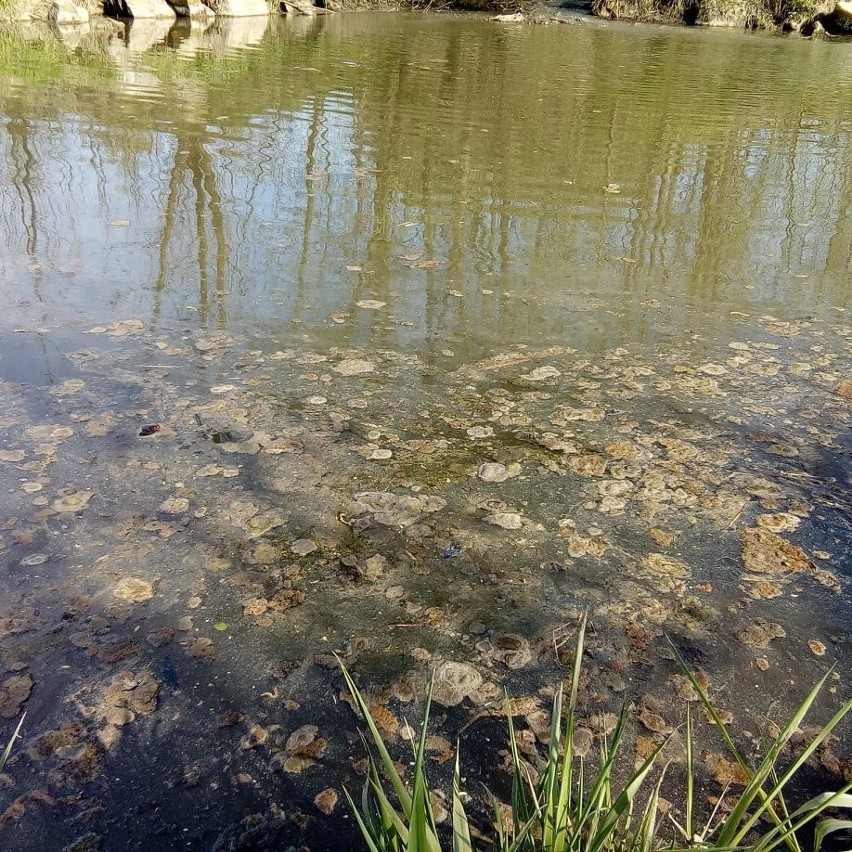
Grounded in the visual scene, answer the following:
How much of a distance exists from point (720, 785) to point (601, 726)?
0.22 metres

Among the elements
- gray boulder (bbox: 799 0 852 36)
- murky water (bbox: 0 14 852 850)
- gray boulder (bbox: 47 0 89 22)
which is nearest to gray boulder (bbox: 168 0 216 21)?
gray boulder (bbox: 47 0 89 22)

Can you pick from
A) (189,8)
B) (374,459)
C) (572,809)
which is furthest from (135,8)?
(572,809)

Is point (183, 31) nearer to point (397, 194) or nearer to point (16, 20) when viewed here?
point (16, 20)

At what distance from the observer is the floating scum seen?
1526mm

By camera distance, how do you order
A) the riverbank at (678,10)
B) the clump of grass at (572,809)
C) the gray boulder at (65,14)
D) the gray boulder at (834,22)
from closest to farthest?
the clump of grass at (572,809) < the gray boulder at (65,14) < the gray boulder at (834,22) < the riverbank at (678,10)

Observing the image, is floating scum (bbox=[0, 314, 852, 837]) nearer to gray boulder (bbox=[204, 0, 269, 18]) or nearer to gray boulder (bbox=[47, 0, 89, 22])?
gray boulder (bbox=[47, 0, 89, 22])

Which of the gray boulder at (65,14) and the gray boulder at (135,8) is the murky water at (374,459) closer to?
the gray boulder at (65,14)

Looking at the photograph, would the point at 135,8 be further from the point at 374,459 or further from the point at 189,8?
the point at 374,459

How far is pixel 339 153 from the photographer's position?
18.5 ft

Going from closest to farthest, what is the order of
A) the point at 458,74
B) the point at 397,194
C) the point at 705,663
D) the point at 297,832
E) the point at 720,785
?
the point at 297,832, the point at 720,785, the point at 705,663, the point at 397,194, the point at 458,74

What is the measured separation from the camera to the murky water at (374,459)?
4.99 ft

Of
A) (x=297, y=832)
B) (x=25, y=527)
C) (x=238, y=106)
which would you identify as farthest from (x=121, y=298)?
(x=238, y=106)

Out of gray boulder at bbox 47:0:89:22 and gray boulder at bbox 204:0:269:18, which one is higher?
gray boulder at bbox 204:0:269:18

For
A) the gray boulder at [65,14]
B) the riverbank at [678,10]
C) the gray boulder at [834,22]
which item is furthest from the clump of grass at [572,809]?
the gray boulder at [834,22]
